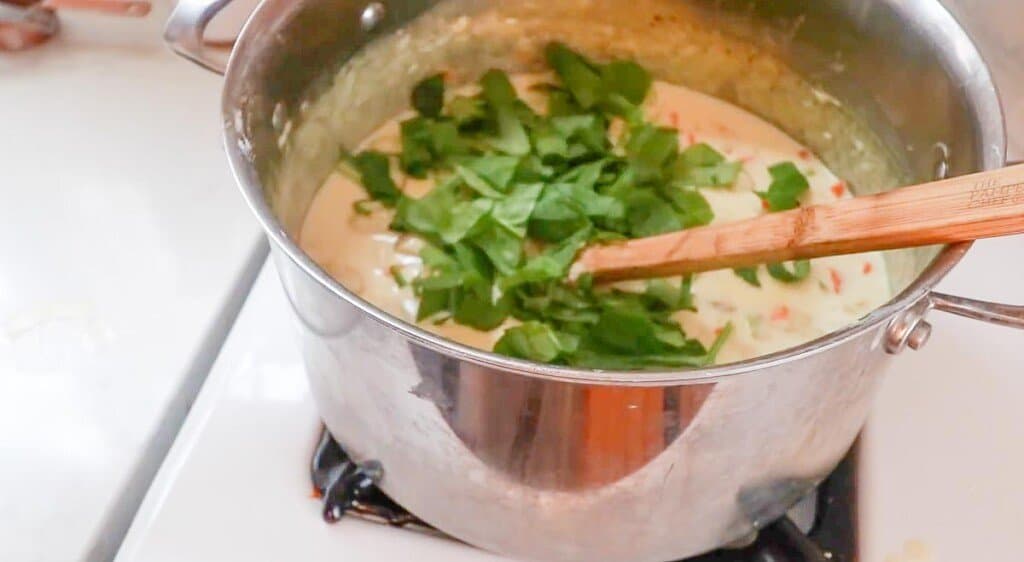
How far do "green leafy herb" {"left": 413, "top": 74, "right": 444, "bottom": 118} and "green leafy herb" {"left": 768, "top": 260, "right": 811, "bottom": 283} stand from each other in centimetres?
33

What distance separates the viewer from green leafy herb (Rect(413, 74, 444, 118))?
0.86 meters

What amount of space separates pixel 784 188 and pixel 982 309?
33 cm

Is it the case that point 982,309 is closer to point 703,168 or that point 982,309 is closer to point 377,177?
point 703,168

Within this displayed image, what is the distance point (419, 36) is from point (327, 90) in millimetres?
110

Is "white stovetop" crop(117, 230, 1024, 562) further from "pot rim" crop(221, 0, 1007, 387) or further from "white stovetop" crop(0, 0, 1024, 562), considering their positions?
"pot rim" crop(221, 0, 1007, 387)

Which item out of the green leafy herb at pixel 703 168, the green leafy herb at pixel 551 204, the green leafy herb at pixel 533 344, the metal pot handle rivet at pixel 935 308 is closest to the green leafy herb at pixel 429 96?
the green leafy herb at pixel 551 204

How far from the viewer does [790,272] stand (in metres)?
0.74

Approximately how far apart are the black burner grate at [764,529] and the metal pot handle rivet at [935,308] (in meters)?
0.15

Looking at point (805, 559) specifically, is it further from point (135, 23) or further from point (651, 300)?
point (135, 23)

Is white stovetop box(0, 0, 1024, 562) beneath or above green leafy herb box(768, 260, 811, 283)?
beneath

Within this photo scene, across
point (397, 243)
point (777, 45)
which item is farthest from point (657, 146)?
point (397, 243)

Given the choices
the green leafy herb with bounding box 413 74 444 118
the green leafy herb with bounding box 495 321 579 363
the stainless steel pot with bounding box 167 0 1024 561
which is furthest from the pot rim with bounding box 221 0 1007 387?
the green leafy herb with bounding box 413 74 444 118

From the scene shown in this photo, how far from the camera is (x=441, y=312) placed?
677mm

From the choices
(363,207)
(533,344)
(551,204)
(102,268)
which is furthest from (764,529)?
(102,268)
